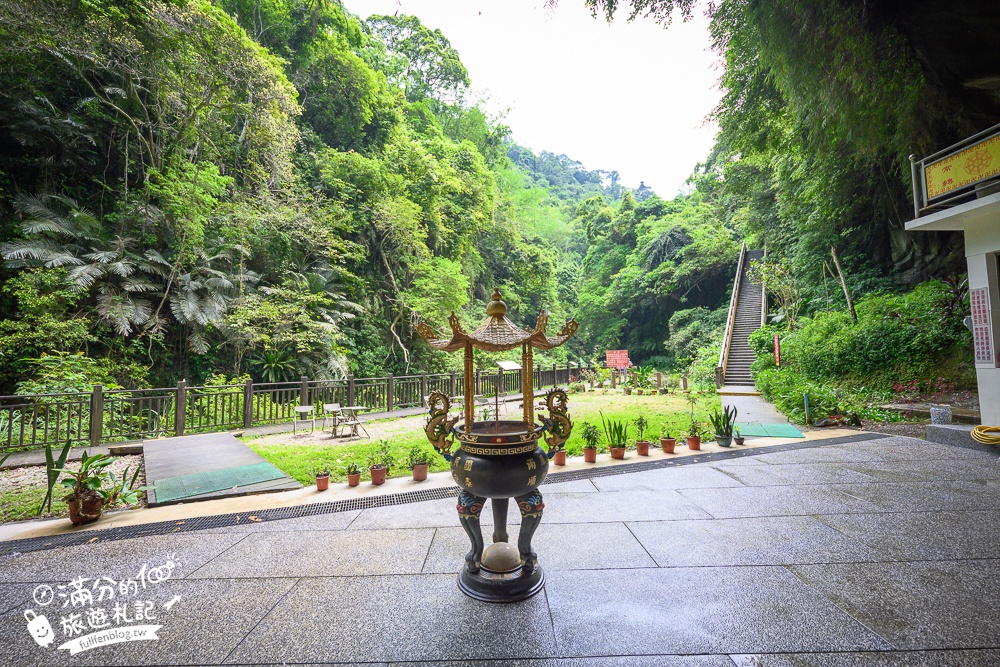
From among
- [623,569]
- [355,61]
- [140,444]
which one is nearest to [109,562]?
[623,569]

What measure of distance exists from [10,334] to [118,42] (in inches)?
283

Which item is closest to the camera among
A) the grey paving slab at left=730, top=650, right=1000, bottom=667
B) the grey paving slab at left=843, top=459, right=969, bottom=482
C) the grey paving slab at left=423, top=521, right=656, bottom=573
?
the grey paving slab at left=730, top=650, right=1000, bottom=667

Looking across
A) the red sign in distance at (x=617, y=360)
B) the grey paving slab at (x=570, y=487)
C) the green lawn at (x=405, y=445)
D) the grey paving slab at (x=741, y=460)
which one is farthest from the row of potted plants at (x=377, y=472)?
the red sign in distance at (x=617, y=360)

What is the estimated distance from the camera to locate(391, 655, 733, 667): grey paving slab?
1.94m

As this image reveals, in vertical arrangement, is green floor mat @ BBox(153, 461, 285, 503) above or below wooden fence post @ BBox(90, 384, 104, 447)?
below

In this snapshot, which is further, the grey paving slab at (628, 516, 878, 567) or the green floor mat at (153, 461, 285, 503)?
the green floor mat at (153, 461, 285, 503)

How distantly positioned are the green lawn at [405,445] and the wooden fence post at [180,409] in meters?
1.59

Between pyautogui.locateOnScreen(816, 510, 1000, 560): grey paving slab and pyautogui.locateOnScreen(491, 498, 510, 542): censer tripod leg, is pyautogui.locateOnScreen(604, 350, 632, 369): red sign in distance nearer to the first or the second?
pyautogui.locateOnScreen(816, 510, 1000, 560): grey paving slab

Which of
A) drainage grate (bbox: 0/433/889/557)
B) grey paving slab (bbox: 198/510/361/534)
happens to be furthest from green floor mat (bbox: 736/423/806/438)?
grey paving slab (bbox: 198/510/361/534)

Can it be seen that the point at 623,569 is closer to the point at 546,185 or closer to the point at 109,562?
the point at 109,562

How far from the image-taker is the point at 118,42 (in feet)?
30.9

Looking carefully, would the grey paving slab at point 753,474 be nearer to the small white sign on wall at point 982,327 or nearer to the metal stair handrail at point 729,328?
the small white sign on wall at point 982,327

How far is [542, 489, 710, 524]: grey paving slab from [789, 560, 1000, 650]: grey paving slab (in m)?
1.17

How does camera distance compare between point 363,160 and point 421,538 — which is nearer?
point 421,538
